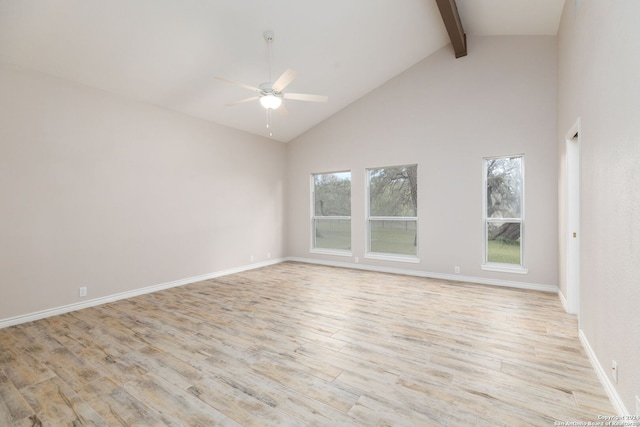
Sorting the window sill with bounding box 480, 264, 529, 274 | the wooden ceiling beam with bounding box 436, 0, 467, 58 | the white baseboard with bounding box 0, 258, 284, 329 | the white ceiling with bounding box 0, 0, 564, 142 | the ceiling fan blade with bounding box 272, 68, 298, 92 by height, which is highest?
the wooden ceiling beam with bounding box 436, 0, 467, 58

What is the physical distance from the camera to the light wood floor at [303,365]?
1835mm

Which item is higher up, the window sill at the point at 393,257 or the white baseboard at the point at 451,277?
the window sill at the point at 393,257

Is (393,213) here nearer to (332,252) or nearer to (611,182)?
(332,252)

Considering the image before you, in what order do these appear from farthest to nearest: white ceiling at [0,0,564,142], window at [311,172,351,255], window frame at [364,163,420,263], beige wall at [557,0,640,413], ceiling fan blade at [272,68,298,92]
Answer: window at [311,172,351,255] → window frame at [364,163,420,263] → white ceiling at [0,0,564,142] → ceiling fan blade at [272,68,298,92] → beige wall at [557,0,640,413]

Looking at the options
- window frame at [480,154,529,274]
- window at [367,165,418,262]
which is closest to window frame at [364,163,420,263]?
window at [367,165,418,262]

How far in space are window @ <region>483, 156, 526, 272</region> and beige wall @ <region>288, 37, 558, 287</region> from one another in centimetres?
13

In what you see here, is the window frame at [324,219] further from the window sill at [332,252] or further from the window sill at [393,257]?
the window sill at [393,257]

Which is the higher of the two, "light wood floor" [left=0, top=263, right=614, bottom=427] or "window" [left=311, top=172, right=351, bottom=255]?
"window" [left=311, top=172, right=351, bottom=255]

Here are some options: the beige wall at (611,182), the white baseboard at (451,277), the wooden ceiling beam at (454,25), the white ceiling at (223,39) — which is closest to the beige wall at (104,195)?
the white ceiling at (223,39)

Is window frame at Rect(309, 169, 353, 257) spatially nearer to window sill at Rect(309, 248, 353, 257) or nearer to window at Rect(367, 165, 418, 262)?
window sill at Rect(309, 248, 353, 257)

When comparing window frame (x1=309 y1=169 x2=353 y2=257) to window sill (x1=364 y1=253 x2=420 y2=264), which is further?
window frame (x1=309 y1=169 x2=353 y2=257)

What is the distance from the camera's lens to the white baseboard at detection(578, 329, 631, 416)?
1748 mm

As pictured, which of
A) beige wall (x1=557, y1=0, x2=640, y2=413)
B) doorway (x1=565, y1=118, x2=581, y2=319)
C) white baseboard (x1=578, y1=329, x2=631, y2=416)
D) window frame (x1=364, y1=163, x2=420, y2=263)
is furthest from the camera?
window frame (x1=364, y1=163, x2=420, y2=263)

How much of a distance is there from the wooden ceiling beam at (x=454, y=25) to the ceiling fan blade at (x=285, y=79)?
2322 mm
